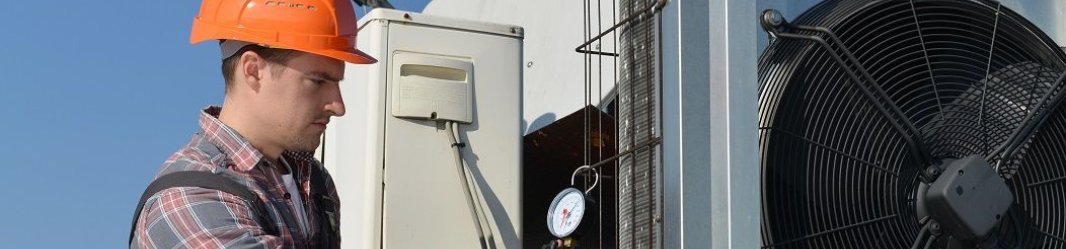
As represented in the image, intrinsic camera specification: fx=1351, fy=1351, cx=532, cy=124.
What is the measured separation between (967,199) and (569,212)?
2.46ft

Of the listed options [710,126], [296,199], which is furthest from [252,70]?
[710,126]

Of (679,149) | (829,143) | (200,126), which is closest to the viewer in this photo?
(200,126)

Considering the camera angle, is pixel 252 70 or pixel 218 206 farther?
pixel 252 70

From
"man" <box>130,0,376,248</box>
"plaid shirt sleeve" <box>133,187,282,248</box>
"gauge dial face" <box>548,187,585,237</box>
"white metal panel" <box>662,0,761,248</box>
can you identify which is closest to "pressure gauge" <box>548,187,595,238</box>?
"gauge dial face" <box>548,187,585,237</box>

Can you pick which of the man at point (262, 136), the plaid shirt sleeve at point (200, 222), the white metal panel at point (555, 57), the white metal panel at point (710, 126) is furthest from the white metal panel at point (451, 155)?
the plaid shirt sleeve at point (200, 222)

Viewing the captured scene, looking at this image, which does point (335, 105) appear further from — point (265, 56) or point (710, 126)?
point (710, 126)

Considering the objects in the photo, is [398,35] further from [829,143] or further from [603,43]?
[829,143]

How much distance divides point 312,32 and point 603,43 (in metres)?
1.20

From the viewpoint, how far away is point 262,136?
185 cm

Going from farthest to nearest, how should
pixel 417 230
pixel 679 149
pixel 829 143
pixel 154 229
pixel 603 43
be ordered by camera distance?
pixel 603 43, pixel 417 230, pixel 829 143, pixel 679 149, pixel 154 229

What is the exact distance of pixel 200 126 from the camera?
1.88 meters

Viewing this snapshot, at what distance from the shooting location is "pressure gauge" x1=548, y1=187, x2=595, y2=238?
96.1 inches

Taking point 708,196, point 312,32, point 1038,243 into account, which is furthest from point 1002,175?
point 312,32

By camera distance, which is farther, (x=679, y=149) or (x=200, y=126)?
(x=679, y=149)
